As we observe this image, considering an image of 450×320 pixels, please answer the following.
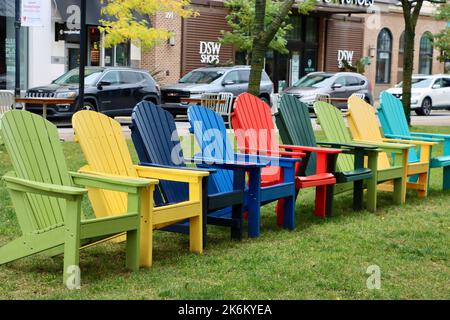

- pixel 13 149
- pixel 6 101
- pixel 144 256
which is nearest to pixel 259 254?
pixel 144 256

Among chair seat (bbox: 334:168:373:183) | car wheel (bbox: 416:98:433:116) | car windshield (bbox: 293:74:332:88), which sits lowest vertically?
car wheel (bbox: 416:98:433:116)

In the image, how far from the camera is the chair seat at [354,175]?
7.62 m

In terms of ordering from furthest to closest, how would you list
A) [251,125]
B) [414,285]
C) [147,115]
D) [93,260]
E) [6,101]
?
[6,101], [251,125], [147,115], [93,260], [414,285]

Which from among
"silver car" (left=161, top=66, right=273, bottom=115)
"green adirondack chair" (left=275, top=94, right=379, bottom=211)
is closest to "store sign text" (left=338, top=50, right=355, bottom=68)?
"silver car" (left=161, top=66, right=273, bottom=115)

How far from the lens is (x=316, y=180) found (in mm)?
7340

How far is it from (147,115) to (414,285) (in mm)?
2425

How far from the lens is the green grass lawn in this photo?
4.91m

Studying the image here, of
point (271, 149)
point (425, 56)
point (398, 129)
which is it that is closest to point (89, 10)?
point (398, 129)

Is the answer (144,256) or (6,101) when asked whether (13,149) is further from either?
(6,101)

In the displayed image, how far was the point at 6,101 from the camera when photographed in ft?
47.0

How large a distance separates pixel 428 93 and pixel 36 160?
26.5m

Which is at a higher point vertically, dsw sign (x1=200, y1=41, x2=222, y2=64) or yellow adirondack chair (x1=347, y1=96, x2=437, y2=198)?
dsw sign (x1=200, y1=41, x2=222, y2=64)

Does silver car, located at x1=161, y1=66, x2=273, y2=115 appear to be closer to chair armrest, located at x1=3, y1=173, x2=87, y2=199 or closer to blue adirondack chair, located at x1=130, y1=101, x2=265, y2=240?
blue adirondack chair, located at x1=130, y1=101, x2=265, y2=240

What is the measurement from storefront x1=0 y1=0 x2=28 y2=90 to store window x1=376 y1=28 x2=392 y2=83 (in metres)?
20.3
